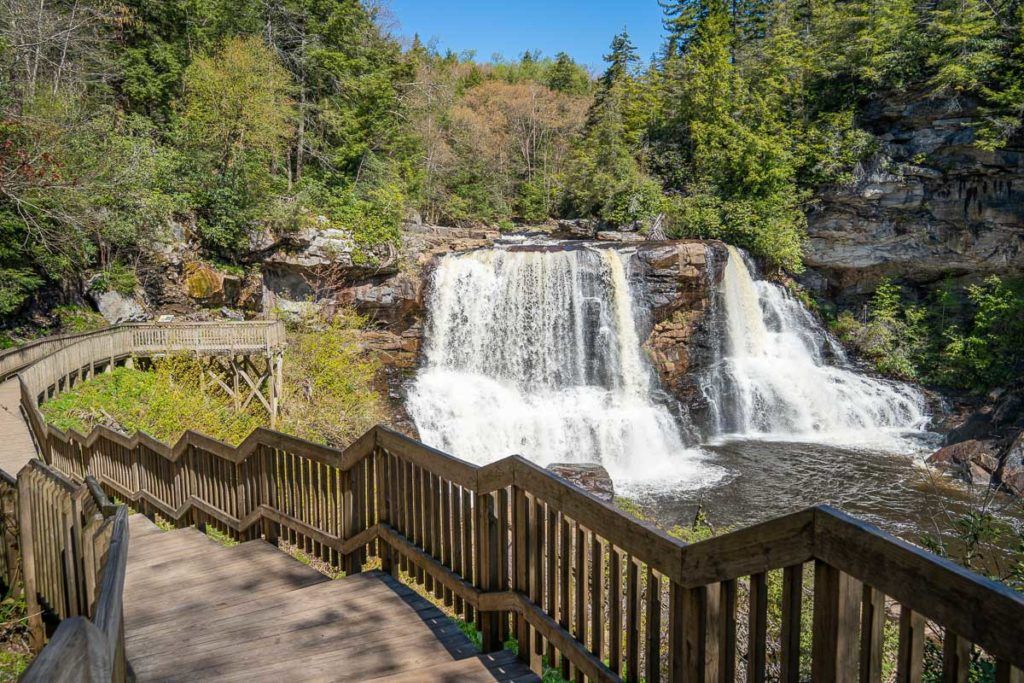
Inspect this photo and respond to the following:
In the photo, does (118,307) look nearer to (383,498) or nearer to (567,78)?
(383,498)

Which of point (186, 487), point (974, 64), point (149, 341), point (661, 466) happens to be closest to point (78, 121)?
point (149, 341)

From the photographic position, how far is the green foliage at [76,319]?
1991cm

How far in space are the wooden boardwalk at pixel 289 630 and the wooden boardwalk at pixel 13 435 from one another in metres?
5.17

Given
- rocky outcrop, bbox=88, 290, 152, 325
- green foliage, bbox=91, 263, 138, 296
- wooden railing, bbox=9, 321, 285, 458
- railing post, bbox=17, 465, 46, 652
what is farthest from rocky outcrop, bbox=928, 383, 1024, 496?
green foliage, bbox=91, 263, 138, 296

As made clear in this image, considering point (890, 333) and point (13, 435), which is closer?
point (13, 435)

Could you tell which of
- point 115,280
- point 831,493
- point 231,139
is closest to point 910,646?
point 831,493

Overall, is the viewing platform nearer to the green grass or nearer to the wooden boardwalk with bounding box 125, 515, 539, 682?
the wooden boardwalk with bounding box 125, 515, 539, 682

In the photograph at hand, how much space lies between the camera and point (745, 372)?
70.6 ft

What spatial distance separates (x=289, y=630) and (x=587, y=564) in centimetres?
181

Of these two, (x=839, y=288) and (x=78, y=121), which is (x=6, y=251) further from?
(x=839, y=288)

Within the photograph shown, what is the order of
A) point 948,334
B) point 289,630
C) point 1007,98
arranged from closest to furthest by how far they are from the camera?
1. point 289,630
2. point 1007,98
3. point 948,334

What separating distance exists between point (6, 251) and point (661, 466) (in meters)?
19.2

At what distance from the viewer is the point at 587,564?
3.39 metres

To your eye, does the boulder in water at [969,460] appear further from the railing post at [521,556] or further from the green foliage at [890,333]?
the railing post at [521,556]
